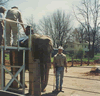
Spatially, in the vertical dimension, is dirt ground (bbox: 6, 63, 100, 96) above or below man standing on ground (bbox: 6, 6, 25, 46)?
below

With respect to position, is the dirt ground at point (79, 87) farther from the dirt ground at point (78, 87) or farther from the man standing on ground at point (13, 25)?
the man standing on ground at point (13, 25)

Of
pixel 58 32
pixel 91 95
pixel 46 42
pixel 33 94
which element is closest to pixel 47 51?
pixel 46 42

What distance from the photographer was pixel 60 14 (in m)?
40.4

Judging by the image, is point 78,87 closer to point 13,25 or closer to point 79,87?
point 79,87

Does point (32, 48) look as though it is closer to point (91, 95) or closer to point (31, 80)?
point (31, 80)

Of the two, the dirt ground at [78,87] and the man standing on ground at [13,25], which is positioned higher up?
the man standing on ground at [13,25]

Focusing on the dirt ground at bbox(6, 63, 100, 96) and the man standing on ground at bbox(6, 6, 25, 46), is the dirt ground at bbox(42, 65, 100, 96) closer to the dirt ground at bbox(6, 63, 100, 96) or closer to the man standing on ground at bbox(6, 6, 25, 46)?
the dirt ground at bbox(6, 63, 100, 96)

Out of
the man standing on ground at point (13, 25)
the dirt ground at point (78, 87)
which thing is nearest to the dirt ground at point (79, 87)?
the dirt ground at point (78, 87)

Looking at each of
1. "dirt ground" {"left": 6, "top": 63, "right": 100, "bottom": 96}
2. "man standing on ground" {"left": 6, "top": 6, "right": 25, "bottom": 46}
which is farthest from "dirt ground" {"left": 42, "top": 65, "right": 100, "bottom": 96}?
"man standing on ground" {"left": 6, "top": 6, "right": 25, "bottom": 46}

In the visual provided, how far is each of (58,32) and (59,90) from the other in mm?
34864

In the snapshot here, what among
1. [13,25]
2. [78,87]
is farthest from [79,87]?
[13,25]

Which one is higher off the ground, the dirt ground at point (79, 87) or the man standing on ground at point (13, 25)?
the man standing on ground at point (13, 25)

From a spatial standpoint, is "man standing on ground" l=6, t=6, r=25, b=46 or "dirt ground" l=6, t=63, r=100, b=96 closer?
"man standing on ground" l=6, t=6, r=25, b=46

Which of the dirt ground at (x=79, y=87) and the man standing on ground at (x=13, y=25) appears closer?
the man standing on ground at (x=13, y=25)
